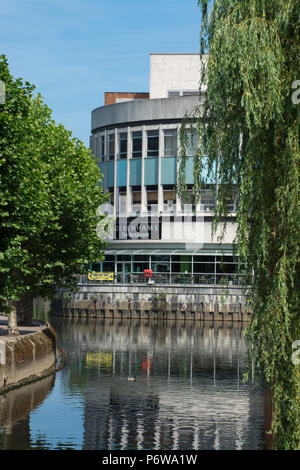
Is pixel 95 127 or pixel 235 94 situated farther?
pixel 95 127

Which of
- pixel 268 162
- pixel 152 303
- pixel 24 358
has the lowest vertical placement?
pixel 24 358

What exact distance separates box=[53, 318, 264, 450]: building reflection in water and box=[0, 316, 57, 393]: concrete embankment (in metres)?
1.52

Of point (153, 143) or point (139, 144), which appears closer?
point (153, 143)

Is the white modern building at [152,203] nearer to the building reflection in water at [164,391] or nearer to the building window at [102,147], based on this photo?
the building window at [102,147]

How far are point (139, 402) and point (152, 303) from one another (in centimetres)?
4719

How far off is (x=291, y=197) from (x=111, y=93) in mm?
88202

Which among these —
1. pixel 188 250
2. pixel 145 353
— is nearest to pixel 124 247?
pixel 188 250

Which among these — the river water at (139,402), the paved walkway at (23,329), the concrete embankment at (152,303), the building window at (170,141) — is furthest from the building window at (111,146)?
the paved walkway at (23,329)

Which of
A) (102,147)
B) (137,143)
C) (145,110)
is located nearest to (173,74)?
(145,110)

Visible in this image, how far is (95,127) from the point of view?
92688 millimetres

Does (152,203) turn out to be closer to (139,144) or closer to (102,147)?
(139,144)

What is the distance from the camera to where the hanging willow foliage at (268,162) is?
17.6 meters

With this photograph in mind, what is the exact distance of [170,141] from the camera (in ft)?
283
